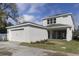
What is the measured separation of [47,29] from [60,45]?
525mm

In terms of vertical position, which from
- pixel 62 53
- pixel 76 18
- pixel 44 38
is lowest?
pixel 62 53

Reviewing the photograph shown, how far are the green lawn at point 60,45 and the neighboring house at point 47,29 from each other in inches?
4.2

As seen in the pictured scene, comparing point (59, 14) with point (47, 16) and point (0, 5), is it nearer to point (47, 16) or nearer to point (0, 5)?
point (47, 16)

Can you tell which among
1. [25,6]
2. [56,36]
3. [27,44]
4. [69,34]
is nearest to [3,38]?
[27,44]

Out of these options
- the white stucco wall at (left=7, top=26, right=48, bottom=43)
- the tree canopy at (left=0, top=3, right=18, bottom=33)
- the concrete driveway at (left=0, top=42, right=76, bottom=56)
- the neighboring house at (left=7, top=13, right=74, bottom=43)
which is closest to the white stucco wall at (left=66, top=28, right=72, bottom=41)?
the neighboring house at (left=7, top=13, right=74, bottom=43)

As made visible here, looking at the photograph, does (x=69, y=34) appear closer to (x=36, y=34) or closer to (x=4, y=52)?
(x=36, y=34)

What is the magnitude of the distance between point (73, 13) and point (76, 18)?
0.15m

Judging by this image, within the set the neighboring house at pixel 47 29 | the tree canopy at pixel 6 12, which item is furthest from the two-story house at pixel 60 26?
the tree canopy at pixel 6 12

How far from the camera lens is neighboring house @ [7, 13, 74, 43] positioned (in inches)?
200

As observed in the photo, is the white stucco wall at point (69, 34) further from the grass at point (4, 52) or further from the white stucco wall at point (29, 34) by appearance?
the grass at point (4, 52)

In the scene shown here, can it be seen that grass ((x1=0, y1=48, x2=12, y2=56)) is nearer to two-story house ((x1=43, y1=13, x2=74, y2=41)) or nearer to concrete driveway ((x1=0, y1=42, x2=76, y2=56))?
concrete driveway ((x1=0, y1=42, x2=76, y2=56))

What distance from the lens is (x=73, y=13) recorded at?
502cm

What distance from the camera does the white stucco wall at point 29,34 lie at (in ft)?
16.8

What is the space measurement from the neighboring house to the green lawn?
0.35 feet
